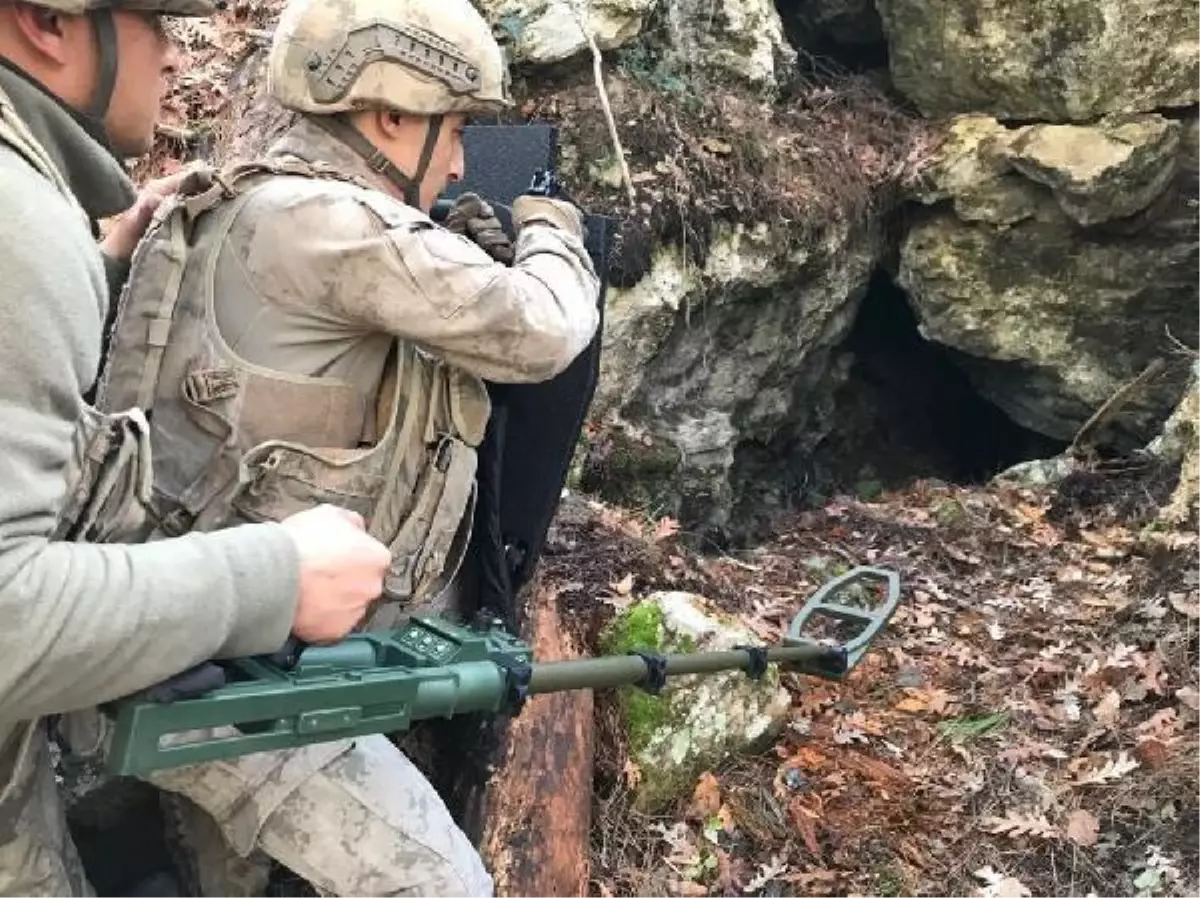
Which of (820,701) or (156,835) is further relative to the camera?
(820,701)

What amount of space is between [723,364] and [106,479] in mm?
7084

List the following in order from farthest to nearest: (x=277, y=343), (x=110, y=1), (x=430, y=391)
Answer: (x=430, y=391) < (x=277, y=343) < (x=110, y=1)

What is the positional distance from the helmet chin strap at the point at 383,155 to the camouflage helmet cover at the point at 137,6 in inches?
26.4

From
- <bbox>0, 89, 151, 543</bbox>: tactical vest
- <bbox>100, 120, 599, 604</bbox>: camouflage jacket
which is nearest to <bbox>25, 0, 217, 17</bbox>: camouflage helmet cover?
<bbox>0, 89, 151, 543</bbox>: tactical vest

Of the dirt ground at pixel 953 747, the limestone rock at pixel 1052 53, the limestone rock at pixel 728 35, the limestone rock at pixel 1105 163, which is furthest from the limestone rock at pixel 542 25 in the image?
the limestone rock at pixel 1105 163

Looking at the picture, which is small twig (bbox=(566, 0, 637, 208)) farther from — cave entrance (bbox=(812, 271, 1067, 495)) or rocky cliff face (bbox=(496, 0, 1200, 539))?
cave entrance (bbox=(812, 271, 1067, 495))

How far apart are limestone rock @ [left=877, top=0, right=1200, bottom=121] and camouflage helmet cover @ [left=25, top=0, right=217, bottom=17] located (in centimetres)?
856

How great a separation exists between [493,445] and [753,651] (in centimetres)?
112

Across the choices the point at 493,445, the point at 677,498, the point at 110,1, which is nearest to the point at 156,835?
the point at 493,445

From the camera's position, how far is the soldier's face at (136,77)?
2301mm

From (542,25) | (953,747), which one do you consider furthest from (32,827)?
(542,25)

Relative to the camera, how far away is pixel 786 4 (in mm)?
11023

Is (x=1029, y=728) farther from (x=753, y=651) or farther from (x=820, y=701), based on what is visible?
(x=753, y=651)

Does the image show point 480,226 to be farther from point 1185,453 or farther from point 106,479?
point 1185,453
